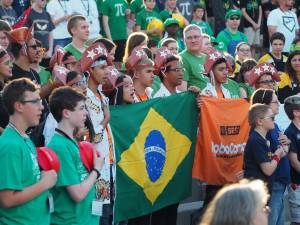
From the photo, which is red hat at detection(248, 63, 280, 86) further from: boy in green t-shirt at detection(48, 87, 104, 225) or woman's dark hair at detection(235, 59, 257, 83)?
boy in green t-shirt at detection(48, 87, 104, 225)

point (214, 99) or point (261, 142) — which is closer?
point (261, 142)

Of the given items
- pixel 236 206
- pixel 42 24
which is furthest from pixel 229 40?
pixel 236 206

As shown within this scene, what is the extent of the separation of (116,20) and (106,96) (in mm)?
6044

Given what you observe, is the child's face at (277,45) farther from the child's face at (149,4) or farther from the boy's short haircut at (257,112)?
the boy's short haircut at (257,112)

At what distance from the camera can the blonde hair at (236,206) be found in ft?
13.0

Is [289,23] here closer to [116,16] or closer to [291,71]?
[116,16]

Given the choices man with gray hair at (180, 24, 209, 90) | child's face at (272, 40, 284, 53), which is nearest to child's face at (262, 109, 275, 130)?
man with gray hair at (180, 24, 209, 90)

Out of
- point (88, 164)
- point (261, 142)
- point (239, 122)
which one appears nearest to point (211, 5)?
point (239, 122)

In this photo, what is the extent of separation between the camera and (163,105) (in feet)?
29.3

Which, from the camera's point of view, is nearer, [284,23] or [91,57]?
[91,57]

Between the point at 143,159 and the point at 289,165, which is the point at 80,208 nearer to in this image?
the point at 143,159

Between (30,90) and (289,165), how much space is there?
3.80 m

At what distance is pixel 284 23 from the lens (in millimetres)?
15953

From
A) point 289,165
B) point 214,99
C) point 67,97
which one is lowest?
point 289,165
